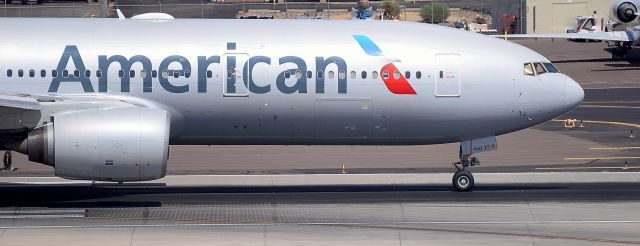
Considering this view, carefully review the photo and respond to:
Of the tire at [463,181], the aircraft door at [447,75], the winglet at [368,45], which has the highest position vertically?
the winglet at [368,45]

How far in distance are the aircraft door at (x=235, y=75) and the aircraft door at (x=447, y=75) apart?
4112 mm

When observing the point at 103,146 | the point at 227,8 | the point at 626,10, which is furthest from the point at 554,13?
the point at 103,146

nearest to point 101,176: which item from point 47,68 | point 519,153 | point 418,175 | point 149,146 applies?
point 149,146

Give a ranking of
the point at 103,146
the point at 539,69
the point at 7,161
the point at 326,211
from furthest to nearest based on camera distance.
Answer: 1. the point at 7,161
2. the point at 539,69
3. the point at 326,211
4. the point at 103,146

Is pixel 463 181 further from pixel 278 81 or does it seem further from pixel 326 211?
pixel 278 81

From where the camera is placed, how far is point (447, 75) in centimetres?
2912

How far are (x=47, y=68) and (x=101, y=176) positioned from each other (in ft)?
9.75

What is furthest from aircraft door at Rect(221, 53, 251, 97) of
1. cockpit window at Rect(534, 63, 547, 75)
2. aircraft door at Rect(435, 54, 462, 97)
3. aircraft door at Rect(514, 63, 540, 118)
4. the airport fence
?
the airport fence

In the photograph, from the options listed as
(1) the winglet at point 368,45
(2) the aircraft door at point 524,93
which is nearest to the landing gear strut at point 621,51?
(2) the aircraft door at point 524,93

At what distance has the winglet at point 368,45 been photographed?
1144 inches

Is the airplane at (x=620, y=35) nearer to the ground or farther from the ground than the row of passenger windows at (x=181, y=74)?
farther from the ground

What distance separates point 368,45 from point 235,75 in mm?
2974

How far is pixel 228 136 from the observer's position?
29.2 meters

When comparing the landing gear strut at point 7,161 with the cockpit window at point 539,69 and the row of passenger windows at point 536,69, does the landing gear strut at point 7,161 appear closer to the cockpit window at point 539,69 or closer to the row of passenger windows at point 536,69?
the row of passenger windows at point 536,69
